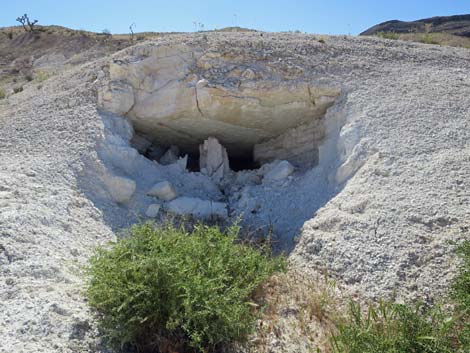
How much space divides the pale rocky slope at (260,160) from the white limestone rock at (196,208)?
91mm

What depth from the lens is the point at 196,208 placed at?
690 cm

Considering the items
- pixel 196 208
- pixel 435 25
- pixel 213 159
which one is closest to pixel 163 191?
pixel 196 208

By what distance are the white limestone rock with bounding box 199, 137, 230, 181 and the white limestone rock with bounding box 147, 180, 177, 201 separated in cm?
129

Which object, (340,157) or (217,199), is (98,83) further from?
(340,157)

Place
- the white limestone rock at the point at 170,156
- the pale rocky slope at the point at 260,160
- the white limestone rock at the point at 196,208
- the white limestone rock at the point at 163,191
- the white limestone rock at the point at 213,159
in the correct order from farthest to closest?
1. the white limestone rock at the point at 170,156
2. the white limestone rock at the point at 213,159
3. the white limestone rock at the point at 163,191
4. the white limestone rock at the point at 196,208
5. the pale rocky slope at the point at 260,160

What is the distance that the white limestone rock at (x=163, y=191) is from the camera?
704 cm

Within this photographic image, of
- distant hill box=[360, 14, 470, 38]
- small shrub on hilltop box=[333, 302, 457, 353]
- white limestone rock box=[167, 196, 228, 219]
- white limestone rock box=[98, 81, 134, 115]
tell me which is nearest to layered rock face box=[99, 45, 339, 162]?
white limestone rock box=[98, 81, 134, 115]

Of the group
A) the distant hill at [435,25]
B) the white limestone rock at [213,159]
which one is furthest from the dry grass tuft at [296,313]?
the distant hill at [435,25]

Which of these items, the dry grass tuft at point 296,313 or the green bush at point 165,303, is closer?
the green bush at point 165,303

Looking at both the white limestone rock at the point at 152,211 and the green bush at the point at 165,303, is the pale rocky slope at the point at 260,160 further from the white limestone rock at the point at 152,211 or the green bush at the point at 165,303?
the green bush at the point at 165,303

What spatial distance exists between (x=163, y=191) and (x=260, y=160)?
274 centimetres

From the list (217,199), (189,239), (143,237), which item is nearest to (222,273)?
(189,239)

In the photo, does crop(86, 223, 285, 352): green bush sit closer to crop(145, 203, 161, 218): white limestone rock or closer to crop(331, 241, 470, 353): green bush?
crop(331, 241, 470, 353): green bush

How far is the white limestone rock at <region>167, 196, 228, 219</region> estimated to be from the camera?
268 inches
